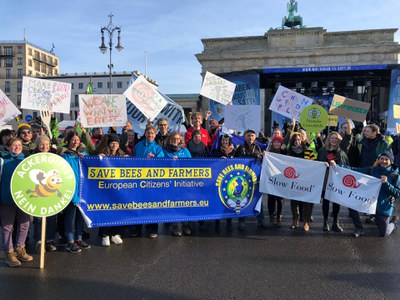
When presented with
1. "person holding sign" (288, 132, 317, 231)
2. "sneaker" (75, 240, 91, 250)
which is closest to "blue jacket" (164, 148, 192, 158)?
"sneaker" (75, 240, 91, 250)

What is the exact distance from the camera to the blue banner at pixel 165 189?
5223 mm

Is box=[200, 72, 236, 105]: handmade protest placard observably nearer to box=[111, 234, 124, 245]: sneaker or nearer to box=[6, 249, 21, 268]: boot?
box=[111, 234, 124, 245]: sneaker

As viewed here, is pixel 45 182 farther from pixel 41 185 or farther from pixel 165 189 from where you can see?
pixel 165 189

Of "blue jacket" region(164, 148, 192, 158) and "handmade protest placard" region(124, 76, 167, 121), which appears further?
"handmade protest placard" region(124, 76, 167, 121)

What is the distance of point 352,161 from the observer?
6.66 metres

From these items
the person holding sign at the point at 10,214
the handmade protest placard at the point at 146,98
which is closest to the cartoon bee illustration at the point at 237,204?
the handmade protest placard at the point at 146,98

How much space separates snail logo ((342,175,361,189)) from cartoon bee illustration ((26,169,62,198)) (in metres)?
4.48

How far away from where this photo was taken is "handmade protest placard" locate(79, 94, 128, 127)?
275 inches

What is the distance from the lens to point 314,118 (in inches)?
348

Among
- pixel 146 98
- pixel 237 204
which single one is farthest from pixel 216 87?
pixel 237 204

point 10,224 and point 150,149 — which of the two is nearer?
point 10,224

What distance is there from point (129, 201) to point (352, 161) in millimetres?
4282

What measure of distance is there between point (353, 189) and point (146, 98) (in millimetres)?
4499

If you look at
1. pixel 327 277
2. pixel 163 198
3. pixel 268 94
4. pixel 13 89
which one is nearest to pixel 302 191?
pixel 327 277
